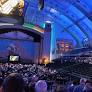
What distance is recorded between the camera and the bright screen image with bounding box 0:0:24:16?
114ft

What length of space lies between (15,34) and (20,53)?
271 centimetres

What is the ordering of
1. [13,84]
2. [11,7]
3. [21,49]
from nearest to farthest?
[13,84]
[11,7]
[21,49]

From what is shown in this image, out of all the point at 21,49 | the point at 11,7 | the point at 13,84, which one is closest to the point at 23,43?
the point at 21,49

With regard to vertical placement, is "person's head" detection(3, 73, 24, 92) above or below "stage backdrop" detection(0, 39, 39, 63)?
below

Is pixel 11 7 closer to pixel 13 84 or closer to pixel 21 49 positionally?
pixel 21 49

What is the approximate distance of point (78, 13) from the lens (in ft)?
158

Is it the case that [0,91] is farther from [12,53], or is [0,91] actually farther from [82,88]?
[12,53]

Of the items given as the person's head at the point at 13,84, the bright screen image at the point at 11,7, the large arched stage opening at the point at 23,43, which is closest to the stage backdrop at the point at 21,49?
the large arched stage opening at the point at 23,43

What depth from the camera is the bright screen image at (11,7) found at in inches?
1368

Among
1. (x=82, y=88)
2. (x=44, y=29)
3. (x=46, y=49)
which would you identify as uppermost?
(x=44, y=29)

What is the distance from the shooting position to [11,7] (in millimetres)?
35125

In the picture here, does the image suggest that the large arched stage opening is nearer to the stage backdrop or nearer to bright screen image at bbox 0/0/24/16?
the stage backdrop

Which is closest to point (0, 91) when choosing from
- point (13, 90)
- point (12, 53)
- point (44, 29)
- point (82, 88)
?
point (13, 90)

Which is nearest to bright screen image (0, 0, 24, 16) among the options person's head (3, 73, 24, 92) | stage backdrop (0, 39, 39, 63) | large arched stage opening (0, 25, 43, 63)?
large arched stage opening (0, 25, 43, 63)
